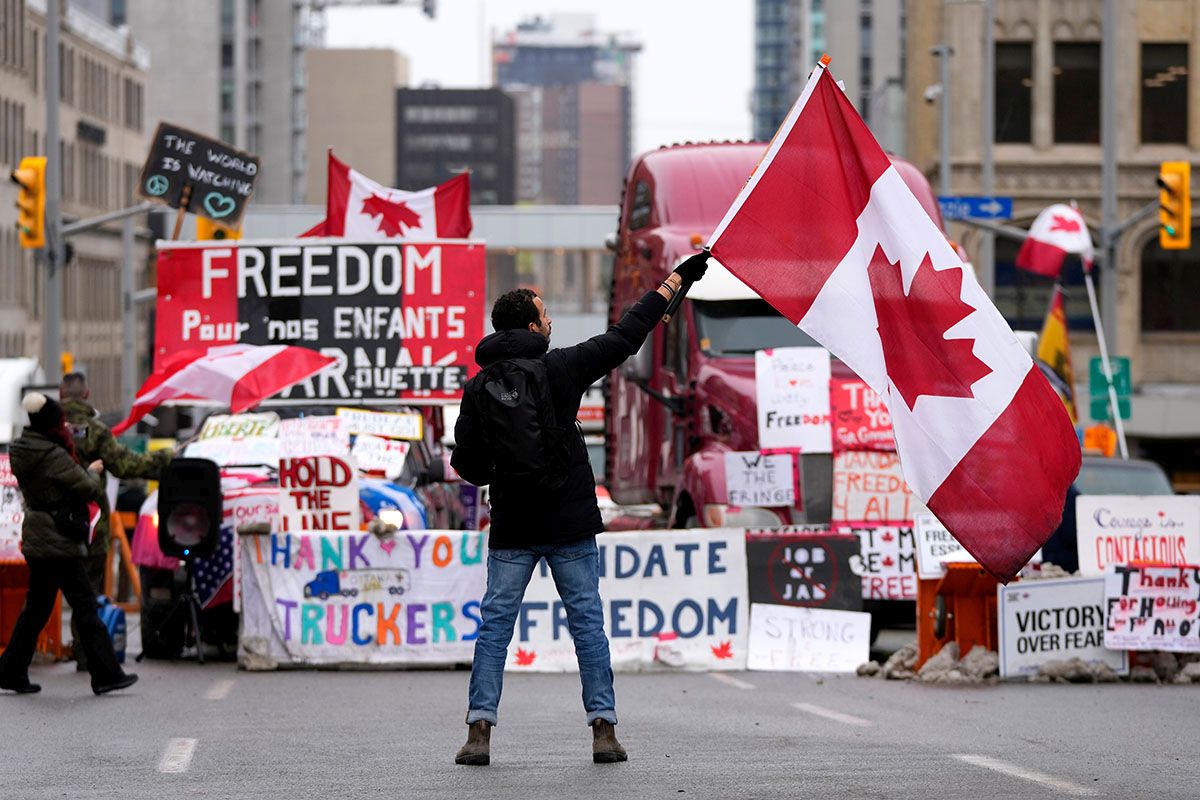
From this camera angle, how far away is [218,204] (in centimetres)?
2178

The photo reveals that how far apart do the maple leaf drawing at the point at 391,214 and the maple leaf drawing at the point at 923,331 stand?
1252 cm

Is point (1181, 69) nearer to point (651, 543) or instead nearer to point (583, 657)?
point (651, 543)

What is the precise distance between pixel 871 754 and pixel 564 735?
1577 millimetres

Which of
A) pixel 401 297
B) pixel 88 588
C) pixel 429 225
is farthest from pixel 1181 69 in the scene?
pixel 88 588

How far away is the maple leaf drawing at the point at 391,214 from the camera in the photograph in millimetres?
21609

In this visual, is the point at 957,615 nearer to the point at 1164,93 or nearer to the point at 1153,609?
the point at 1153,609

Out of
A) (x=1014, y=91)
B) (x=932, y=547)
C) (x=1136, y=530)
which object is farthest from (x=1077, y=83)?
(x=932, y=547)

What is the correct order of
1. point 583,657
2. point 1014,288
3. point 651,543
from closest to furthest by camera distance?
point 583,657, point 651,543, point 1014,288

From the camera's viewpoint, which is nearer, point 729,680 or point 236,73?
point 729,680

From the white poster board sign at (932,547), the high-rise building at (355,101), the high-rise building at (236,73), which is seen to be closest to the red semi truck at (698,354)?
the white poster board sign at (932,547)

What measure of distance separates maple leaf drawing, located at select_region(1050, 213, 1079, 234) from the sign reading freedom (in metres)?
17.0

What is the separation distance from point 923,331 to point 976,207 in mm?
23594

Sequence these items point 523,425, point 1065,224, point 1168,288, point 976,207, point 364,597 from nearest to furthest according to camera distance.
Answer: point 523,425, point 364,597, point 976,207, point 1065,224, point 1168,288

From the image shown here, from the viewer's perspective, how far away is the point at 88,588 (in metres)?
13.0
